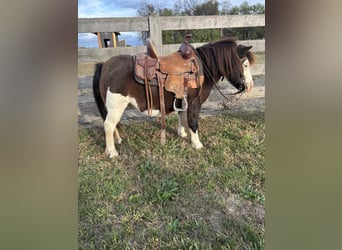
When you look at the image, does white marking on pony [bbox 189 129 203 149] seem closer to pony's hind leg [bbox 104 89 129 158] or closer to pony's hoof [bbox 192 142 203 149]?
pony's hoof [bbox 192 142 203 149]

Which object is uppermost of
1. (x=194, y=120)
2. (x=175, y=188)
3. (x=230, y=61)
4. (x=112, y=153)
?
(x=230, y=61)

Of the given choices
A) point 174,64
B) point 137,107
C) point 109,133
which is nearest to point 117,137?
point 109,133

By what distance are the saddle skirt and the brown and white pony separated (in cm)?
2

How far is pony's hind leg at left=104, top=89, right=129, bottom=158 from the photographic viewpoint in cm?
107

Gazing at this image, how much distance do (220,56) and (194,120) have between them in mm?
259

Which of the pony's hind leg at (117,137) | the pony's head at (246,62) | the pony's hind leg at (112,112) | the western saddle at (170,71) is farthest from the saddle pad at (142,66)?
the pony's head at (246,62)

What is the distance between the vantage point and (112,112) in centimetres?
107

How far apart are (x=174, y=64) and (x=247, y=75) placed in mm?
275

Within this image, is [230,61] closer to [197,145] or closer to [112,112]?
[197,145]

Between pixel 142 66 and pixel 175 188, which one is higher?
pixel 142 66

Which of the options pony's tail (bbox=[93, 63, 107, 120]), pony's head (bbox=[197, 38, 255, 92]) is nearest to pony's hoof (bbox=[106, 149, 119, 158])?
pony's tail (bbox=[93, 63, 107, 120])

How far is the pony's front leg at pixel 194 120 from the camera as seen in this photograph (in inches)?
43.3

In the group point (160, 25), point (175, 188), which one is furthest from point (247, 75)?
point (175, 188)
